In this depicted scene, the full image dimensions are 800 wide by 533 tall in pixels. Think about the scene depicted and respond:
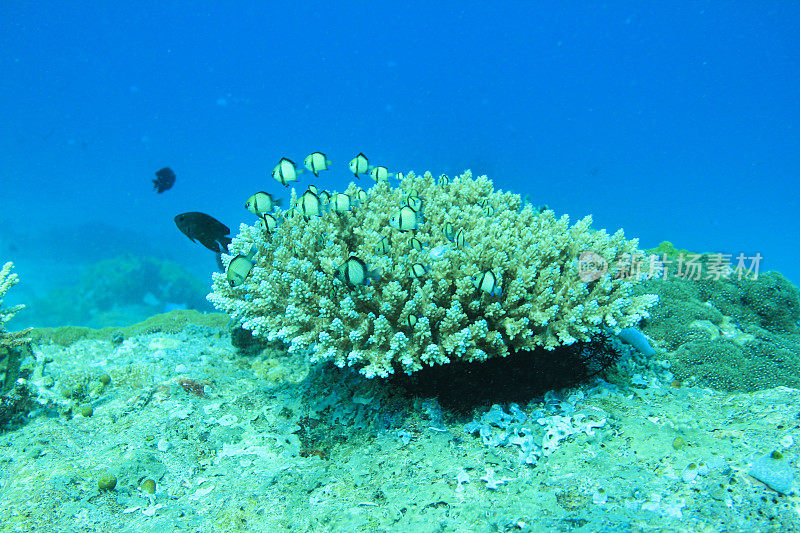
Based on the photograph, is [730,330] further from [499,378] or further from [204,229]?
[204,229]

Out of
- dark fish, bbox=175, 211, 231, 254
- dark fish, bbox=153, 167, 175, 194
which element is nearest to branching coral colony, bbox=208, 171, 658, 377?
dark fish, bbox=175, 211, 231, 254

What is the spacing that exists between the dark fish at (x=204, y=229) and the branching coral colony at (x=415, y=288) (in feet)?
7.13

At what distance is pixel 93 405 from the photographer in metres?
4.38

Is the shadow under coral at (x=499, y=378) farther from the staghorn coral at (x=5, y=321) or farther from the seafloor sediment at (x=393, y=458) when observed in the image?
the staghorn coral at (x=5, y=321)

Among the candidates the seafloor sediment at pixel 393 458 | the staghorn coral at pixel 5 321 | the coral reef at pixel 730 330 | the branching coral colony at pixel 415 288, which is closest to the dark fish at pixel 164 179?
the staghorn coral at pixel 5 321

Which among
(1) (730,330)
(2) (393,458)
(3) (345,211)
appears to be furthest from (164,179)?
(1) (730,330)

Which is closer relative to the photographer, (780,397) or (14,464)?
(780,397)

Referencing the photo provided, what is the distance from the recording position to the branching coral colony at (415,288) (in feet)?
10.7

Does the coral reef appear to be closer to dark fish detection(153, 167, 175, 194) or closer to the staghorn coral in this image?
the staghorn coral

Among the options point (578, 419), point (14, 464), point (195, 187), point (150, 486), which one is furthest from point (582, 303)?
point (195, 187)

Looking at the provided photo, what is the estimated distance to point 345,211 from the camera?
4.62 metres

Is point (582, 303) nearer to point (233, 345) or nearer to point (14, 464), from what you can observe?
point (233, 345)

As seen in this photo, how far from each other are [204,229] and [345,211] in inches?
115

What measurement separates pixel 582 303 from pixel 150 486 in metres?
4.15
